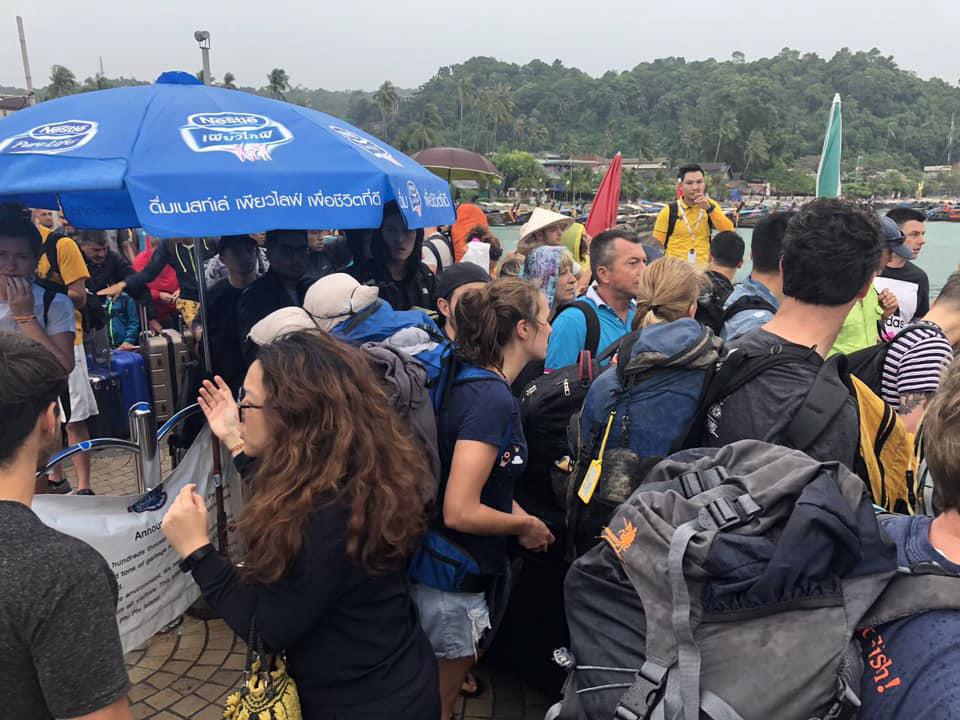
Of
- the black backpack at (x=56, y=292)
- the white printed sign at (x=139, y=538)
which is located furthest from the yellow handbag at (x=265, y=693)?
the black backpack at (x=56, y=292)

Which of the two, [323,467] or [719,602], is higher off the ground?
[719,602]

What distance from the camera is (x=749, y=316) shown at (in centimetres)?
302

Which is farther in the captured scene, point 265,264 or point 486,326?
point 265,264

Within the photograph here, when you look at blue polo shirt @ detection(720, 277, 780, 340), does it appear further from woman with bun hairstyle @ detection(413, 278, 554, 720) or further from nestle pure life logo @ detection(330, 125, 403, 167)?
nestle pure life logo @ detection(330, 125, 403, 167)

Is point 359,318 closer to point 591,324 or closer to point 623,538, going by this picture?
point 591,324

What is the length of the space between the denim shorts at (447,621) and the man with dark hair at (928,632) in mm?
1476

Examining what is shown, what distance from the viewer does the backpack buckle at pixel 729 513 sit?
1285 mm

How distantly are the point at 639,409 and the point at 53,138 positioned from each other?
2.73 meters

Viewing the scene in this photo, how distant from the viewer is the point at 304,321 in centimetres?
270

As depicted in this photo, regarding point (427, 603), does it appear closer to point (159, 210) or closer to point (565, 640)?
point (565, 640)

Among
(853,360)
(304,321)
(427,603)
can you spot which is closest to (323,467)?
(427,603)

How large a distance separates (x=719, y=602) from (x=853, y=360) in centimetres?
166

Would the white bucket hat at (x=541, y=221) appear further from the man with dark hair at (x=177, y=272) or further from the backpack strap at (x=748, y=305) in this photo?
the backpack strap at (x=748, y=305)

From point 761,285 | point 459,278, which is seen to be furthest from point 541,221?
point 761,285
